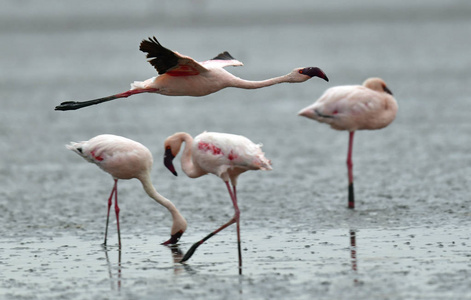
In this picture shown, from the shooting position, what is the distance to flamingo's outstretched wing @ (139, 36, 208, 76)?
943cm

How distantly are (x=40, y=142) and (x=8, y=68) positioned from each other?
28.6 m

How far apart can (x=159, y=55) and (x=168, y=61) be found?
0.12 metres

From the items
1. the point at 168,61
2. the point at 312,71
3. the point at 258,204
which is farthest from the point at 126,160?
the point at 258,204

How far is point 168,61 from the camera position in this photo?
9648mm

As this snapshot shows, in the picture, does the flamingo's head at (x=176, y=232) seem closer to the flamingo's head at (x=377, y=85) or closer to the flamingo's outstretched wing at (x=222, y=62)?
the flamingo's outstretched wing at (x=222, y=62)

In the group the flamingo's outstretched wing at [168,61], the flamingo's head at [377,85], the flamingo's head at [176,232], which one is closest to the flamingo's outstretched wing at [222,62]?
the flamingo's outstretched wing at [168,61]

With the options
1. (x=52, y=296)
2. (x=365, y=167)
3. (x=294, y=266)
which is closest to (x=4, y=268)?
(x=52, y=296)

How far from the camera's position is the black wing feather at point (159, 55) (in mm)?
9398

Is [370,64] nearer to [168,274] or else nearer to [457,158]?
[457,158]

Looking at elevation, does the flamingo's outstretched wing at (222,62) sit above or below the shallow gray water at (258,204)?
above

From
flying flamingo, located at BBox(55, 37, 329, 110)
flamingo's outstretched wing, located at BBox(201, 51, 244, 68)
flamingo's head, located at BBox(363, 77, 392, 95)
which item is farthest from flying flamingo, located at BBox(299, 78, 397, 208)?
flying flamingo, located at BBox(55, 37, 329, 110)

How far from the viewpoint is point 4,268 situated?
959 centimetres

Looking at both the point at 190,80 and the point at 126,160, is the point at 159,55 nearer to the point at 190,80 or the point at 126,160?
the point at 190,80

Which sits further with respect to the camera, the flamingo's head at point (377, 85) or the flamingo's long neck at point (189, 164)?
the flamingo's head at point (377, 85)
